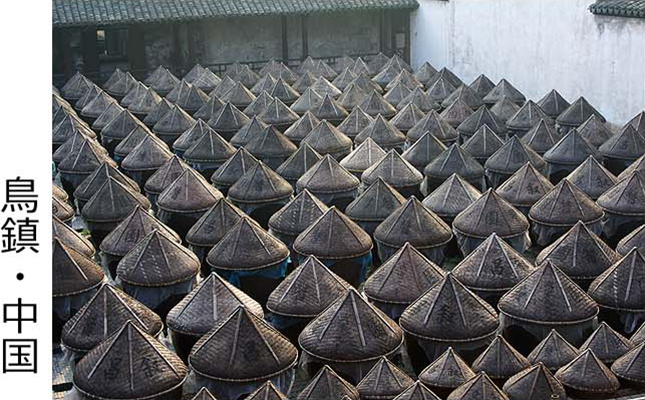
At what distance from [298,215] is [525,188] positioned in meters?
3.88

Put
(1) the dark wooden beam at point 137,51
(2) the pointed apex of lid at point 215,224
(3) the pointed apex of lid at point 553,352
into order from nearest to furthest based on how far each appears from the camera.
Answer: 1. (3) the pointed apex of lid at point 553,352
2. (2) the pointed apex of lid at point 215,224
3. (1) the dark wooden beam at point 137,51

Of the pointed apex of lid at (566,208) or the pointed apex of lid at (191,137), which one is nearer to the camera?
the pointed apex of lid at (566,208)

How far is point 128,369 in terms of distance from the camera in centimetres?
1084

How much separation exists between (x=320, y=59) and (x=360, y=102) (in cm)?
530

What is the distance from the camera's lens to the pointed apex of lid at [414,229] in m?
15.0

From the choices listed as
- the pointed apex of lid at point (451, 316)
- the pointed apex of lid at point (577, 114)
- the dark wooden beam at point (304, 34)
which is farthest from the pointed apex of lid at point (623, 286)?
the dark wooden beam at point (304, 34)

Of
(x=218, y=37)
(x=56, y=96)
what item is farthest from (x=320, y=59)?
(x=56, y=96)

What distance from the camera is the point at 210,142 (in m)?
19.8

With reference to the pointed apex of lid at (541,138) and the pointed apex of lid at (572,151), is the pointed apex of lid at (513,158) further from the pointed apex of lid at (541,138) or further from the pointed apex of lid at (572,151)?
the pointed apex of lid at (541,138)

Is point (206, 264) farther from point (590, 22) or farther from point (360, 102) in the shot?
point (590, 22)

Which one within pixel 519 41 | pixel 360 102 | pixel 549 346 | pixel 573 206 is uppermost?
pixel 519 41

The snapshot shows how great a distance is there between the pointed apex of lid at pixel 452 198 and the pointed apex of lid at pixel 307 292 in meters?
3.89

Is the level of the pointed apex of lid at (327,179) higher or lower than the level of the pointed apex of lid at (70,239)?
higher

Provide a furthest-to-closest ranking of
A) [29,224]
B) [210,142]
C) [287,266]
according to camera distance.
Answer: [210,142] < [287,266] < [29,224]
